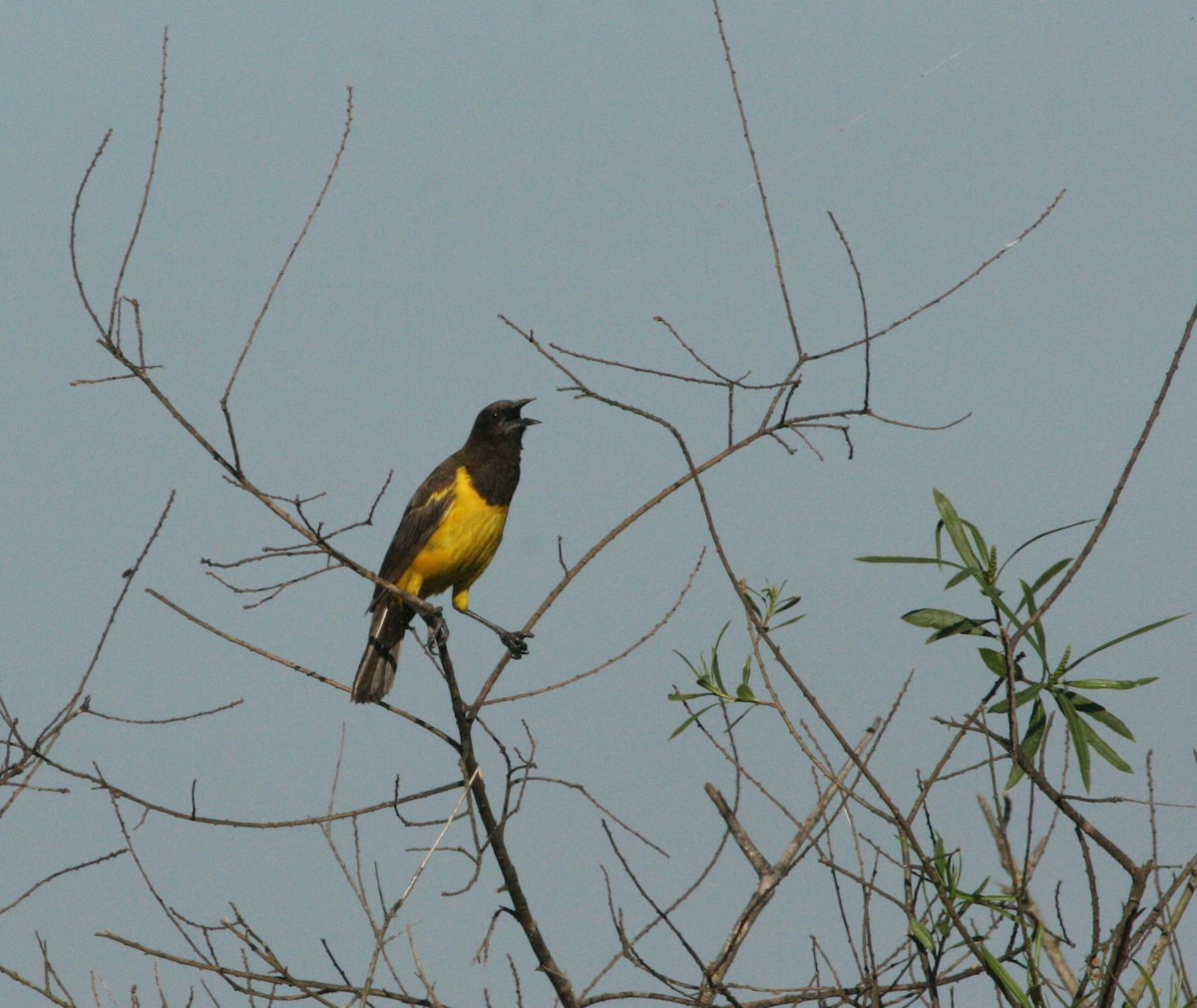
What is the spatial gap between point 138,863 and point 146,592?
930 millimetres

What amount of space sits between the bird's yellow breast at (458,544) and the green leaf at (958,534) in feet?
10.7

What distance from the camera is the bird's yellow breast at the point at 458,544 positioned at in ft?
19.7

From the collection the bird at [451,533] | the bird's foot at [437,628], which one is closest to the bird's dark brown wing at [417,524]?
the bird at [451,533]

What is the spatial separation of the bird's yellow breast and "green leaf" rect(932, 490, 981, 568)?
3.26 metres

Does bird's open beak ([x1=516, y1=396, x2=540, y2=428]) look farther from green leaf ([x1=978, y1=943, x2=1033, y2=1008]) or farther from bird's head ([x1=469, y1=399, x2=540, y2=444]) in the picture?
green leaf ([x1=978, y1=943, x2=1033, y2=1008])

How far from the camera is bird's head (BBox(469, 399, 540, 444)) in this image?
6359 mm

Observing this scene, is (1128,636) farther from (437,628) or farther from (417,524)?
(417,524)

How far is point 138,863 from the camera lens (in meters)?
4.06

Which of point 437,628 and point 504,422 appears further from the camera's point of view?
point 504,422

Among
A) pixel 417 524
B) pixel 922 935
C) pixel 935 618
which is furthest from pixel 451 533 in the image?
pixel 922 935

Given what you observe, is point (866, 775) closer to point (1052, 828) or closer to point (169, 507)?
point (1052, 828)

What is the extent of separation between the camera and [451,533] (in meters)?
6.01

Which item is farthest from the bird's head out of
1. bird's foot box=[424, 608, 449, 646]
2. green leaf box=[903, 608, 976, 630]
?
green leaf box=[903, 608, 976, 630]

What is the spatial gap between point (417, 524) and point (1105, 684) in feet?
12.0
